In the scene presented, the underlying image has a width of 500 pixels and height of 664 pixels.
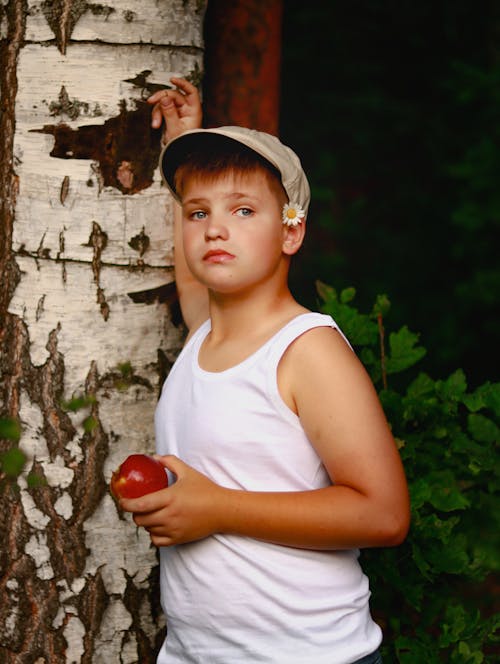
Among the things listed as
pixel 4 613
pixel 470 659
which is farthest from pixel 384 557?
pixel 4 613

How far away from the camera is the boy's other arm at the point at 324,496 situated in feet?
6.37

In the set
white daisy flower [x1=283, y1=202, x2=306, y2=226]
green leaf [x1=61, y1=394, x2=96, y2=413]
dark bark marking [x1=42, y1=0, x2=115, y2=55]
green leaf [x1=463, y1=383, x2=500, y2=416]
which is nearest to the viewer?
white daisy flower [x1=283, y1=202, x2=306, y2=226]

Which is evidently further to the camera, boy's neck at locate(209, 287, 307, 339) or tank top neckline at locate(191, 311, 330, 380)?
boy's neck at locate(209, 287, 307, 339)

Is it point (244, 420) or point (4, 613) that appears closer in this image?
point (244, 420)

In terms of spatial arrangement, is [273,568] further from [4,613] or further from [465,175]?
[465,175]

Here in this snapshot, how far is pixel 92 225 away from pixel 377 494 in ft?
3.35

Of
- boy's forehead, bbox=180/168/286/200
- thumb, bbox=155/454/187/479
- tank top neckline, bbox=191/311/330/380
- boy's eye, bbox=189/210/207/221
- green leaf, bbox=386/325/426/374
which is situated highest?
boy's forehead, bbox=180/168/286/200

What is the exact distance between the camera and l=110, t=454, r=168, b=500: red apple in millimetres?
1938

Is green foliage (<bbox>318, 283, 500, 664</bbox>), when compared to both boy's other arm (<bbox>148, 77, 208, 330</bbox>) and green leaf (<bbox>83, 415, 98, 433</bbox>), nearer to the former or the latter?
boy's other arm (<bbox>148, 77, 208, 330</bbox>)

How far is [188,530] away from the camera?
6.44 ft

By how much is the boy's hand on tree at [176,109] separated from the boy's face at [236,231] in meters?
0.38

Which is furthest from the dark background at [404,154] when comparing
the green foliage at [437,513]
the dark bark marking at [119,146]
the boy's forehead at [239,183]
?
the boy's forehead at [239,183]

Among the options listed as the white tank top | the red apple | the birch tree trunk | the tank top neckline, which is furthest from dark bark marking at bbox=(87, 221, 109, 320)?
the red apple

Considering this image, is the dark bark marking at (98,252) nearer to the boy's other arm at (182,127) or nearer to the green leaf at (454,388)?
the boy's other arm at (182,127)
